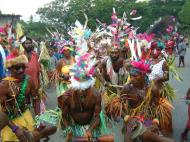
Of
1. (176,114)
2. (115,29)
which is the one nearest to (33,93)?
(176,114)

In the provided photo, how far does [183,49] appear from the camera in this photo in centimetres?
2166

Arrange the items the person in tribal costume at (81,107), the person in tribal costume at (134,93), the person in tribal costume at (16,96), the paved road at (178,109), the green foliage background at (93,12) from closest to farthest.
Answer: the person in tribal costume at (81,107) < the person in tribal costume at (16,96) < the person in tribal costume at (134,93) < the paved road at (178,109) < the green foliage background at (93,12)

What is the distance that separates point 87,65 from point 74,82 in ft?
0.78

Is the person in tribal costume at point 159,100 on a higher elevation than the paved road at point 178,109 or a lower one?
higher

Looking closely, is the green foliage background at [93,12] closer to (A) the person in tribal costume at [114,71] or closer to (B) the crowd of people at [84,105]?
(A) the person in tribal costume at [114,71]

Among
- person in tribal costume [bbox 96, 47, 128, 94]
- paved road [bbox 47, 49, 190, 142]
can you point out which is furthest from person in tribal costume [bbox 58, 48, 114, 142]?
person in tribal costume [bbox 96, 47, 128, 94]

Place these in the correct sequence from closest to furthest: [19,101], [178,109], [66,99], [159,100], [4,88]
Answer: [66,99] < [4,88] < [19,101] < [159,100] < [178,109]

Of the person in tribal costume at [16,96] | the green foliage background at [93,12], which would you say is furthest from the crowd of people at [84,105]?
the green foliage background at [93,12]

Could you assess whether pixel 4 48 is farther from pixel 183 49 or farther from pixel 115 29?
pixel 183 49

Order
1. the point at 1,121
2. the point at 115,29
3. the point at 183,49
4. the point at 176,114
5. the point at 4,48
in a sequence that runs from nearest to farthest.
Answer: the point at 1,121 → the point at 4,48 → the point at 176,114 → the point at 115,29 → the point at 183,49

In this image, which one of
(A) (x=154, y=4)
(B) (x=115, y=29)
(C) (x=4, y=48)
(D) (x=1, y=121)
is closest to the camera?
(D) (x=1, y=121)

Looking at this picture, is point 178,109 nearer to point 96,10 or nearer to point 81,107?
point 81,107

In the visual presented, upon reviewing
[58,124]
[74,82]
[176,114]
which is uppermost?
[74,82]

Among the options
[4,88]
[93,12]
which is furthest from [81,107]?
[93,12]
